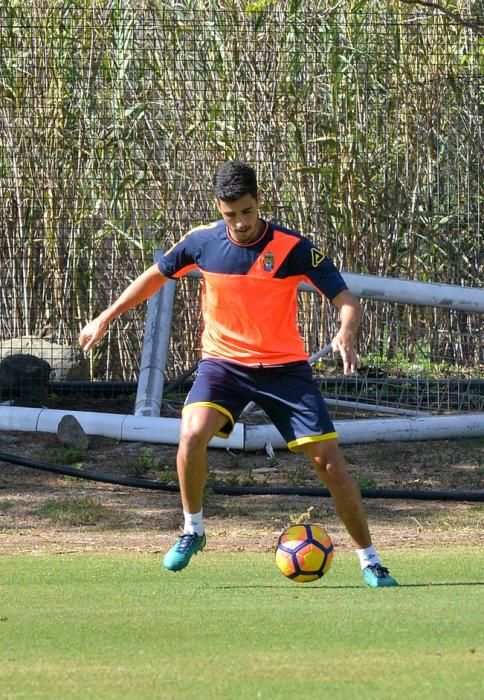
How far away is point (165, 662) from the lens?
4508 millimetres

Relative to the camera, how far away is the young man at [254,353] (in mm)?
6352

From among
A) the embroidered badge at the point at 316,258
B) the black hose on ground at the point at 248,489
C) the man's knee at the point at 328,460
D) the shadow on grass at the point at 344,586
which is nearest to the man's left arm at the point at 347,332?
the embroidered badge at the point at 316,258

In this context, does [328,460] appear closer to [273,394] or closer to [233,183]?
[273,394]

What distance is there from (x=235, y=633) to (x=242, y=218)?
2.25 metres

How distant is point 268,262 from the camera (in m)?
6.44

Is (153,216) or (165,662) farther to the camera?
(153,216)

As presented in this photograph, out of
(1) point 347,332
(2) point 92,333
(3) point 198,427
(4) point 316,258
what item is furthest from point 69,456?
(1) point 347,332

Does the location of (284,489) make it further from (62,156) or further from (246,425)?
(62,156)

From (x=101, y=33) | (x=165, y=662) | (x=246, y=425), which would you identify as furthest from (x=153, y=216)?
(x=165, y=662)

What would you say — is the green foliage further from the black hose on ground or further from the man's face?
the man's face

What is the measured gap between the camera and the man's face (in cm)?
638

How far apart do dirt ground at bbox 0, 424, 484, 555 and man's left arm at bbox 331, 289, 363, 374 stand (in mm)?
1989

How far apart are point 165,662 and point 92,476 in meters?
5.23

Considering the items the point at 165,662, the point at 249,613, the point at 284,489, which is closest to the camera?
the point at 165,662
